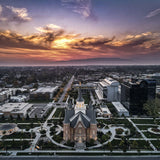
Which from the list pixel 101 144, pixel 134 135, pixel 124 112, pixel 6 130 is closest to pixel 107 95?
pixel 124 112

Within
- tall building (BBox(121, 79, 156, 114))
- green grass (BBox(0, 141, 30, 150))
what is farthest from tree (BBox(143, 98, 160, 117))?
green grass (BBox(0, 141, 30, 150))

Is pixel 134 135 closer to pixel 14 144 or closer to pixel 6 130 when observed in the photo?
pixel 14 144

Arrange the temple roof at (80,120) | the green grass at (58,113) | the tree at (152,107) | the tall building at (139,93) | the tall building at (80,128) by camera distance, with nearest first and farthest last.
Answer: the tall building at (80,128)
the temple roof at (80,120)
the tree at (152,107)
the tall building at (139,93)
the green grass at (58,113)

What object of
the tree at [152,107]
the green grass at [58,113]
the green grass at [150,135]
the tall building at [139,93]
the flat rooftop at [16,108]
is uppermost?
the tall building at [139,93]

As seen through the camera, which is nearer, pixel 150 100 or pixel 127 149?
pixel 127 149

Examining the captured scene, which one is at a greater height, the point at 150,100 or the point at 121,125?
the point at 150,100

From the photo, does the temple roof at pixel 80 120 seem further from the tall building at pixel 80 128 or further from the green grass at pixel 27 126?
the green grass at pixel 27 126

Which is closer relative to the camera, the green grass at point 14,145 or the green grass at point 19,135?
the green grass at point 14,145

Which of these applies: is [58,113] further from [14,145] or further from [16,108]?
[14,145]

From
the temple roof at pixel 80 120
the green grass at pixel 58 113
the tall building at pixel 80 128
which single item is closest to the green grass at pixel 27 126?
the green grass at pixel 58 113
